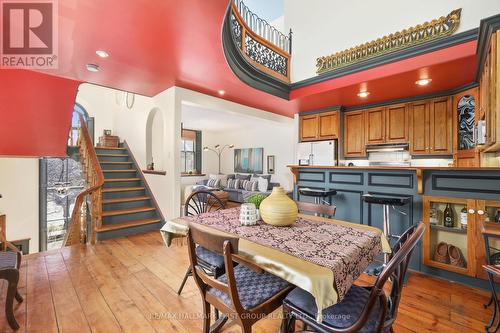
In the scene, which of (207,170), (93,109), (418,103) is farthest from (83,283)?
(207,170)

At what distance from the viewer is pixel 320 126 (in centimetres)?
503

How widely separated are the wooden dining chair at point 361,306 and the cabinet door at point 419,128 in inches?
143

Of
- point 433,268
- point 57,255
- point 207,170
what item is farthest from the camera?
point 207,170

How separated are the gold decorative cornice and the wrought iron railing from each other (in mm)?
703

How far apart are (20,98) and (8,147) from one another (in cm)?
80

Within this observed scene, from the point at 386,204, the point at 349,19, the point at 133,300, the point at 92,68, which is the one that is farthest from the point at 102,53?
the point at 349,19

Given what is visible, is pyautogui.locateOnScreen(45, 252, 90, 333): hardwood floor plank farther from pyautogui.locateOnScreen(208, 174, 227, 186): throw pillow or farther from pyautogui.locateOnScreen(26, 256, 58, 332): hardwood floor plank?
pyautogui.locateOnScreen(208, 174, 227, 186): throw pillow

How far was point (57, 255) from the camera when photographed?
9.37 ft

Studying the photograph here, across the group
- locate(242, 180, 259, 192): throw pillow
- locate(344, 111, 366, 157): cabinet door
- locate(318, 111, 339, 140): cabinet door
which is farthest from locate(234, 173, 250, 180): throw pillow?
locate(344, 111, 366, 157): cabinet door

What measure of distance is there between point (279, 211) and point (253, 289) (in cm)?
51

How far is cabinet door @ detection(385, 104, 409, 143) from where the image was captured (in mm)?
4195

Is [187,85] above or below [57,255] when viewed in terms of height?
above

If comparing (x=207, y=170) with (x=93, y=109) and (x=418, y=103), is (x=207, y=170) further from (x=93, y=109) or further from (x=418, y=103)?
(x=418, y=103)

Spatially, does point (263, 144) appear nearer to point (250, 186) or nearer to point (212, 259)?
point (250, 186)
